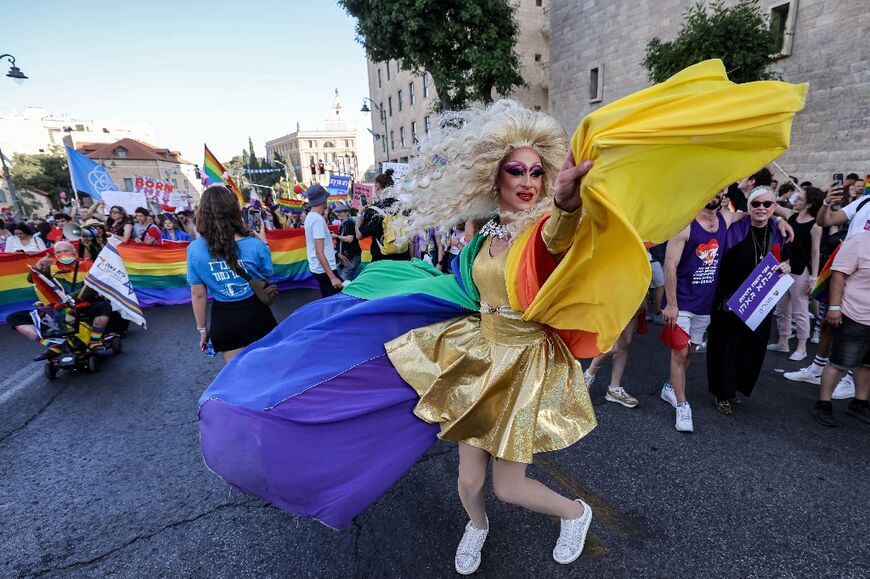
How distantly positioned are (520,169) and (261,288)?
227cm

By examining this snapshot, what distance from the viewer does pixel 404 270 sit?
8.73 feet

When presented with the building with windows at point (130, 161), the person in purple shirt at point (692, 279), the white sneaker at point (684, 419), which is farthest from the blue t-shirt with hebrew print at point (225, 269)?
the building with windows at point (130, 161)

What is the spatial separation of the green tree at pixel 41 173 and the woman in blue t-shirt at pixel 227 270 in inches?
2415

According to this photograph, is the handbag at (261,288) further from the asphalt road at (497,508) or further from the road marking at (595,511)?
the road marking at (595,511)

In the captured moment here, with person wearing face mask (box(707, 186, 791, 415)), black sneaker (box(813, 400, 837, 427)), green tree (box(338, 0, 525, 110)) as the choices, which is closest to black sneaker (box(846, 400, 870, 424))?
black sneaker (box(813, 400, 837, 427))

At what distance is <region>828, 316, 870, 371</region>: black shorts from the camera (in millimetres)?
3145

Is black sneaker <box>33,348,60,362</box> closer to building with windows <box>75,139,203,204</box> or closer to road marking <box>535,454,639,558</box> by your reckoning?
road marking <box>535,454,639,558</box>

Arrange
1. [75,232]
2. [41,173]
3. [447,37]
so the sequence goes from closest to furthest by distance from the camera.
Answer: [75,232], [447,37], [41,173]

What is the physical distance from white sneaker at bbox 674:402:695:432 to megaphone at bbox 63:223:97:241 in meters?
8.64

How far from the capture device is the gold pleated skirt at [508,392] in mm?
1723

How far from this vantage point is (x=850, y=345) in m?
3.20

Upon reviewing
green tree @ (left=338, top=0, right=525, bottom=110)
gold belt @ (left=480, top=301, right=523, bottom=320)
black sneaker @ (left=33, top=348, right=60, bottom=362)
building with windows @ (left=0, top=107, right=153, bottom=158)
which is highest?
building with windows @ (left=0, top=107, right=153, bottom=158)

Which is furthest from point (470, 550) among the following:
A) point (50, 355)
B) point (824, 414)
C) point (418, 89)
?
point (418, 89)

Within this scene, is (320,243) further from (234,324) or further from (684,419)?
(684,419)
